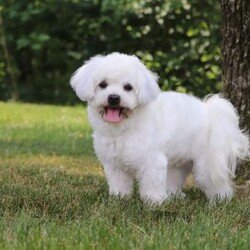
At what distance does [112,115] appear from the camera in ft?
14.4

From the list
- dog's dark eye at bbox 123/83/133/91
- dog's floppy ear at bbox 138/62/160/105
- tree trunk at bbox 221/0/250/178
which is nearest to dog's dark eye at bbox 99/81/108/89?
dog's dark eye at bbox 123/83/133/91

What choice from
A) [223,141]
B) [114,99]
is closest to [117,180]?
[114,99]

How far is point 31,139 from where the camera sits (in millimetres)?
8320

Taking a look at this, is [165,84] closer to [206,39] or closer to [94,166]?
[206,39]

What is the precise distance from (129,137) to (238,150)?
889 mm

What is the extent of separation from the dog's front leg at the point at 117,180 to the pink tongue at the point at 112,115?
0.39 meters

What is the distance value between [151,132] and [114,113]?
30 centimetres

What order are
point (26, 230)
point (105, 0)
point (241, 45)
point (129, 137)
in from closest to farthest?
point (26, 230) < point (129, 137) < point (241, 45) < point (105, 0)

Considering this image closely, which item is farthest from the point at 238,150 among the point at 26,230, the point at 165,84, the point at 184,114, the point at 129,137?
the point at 165,84

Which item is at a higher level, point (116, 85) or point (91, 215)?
point (116, 85)

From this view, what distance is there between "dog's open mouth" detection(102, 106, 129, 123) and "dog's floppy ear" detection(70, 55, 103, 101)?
0.45 feet

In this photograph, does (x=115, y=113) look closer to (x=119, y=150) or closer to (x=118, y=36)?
(x=119, y=150)

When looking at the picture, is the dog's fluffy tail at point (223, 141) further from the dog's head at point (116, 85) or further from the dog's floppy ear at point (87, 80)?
the dog's floppy ear at point (87, 80)

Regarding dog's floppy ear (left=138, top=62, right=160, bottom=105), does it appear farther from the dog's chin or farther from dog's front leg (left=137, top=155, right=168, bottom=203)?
dog's front leg (left=137, top=155, right=168, bottom=203)
